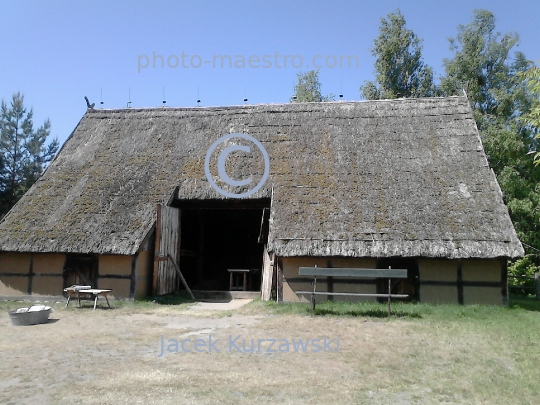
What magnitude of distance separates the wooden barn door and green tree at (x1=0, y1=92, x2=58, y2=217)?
51.5 ft

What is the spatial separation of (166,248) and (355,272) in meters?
5.88

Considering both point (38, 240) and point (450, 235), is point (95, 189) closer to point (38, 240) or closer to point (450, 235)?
point (38, 240)

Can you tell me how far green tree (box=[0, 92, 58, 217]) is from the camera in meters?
26.0

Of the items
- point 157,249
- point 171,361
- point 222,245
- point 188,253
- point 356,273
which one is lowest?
point 171,361

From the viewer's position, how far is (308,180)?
13.9 metres

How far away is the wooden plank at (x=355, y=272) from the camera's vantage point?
411 inches

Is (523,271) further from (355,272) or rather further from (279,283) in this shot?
(279,283)

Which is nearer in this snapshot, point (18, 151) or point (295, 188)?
point (295, 188)

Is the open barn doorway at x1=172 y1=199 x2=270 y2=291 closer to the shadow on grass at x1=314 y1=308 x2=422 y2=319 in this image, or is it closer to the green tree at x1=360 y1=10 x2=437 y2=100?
the shadow on grass at x1=314 y1=308 x2=422 y2=319

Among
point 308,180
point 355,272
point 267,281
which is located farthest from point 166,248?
point 355,272

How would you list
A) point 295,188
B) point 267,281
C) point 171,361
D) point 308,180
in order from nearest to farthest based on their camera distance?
1. point 171,361
2. point 267,281
3. point 295,188
4. point 308,180

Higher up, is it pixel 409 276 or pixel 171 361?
pixel 409 276
